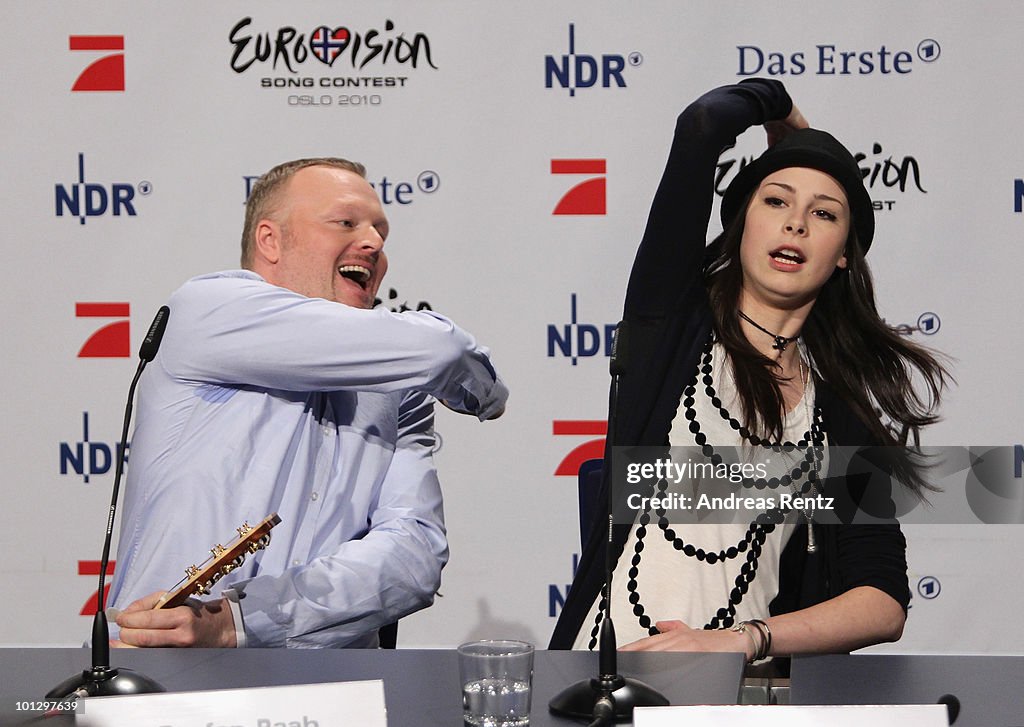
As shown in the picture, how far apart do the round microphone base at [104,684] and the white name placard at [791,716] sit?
61 centimetres

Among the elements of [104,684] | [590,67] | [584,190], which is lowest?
[104,684]

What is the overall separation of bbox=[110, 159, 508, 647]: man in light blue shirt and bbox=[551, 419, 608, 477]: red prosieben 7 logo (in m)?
1.09

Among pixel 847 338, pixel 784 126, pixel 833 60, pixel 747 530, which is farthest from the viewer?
pixel 833 60

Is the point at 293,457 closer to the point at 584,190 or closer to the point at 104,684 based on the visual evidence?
the point at 104,684

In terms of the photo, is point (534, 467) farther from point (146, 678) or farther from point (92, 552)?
point (146, 678)

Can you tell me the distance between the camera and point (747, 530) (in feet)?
6.87

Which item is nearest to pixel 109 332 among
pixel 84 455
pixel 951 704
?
pixel 84 455

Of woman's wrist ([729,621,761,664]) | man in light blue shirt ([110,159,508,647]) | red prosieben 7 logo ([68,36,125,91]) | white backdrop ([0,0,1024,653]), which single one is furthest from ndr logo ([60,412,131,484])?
woman's wrist ([729,621,761,664])

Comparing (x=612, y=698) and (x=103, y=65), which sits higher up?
(x=103, y=65)

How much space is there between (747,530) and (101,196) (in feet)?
7.59

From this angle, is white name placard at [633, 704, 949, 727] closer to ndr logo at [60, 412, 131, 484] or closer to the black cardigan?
the black cardigan

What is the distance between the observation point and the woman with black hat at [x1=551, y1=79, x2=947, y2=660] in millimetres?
2066

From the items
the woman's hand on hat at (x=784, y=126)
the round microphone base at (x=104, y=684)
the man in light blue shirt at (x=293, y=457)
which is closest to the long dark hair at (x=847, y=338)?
the woman's hand on hat at (x=784, y=126)

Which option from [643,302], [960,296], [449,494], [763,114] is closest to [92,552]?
[449,494]
